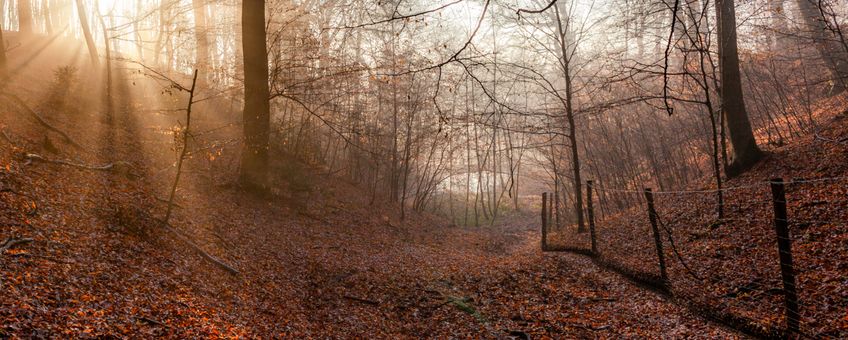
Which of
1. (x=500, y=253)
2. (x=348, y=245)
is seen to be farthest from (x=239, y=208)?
(x=500, y=253)

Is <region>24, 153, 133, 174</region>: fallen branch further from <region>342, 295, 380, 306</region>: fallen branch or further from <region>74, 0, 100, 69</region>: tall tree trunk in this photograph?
<region>74, 0, 100, 69</region>: tall tree trunk

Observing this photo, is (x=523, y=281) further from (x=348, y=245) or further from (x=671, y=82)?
(x=671, y=82)

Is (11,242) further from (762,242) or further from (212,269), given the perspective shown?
(762,242)

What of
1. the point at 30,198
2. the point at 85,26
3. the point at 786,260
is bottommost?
the point at 786,260

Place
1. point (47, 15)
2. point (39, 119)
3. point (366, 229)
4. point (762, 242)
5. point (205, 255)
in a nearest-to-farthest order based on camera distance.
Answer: point (205, 255) < point (762, 242) < point (39, 119) < point (366, 229) < point (47, 15)

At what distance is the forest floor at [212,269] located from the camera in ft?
13.9

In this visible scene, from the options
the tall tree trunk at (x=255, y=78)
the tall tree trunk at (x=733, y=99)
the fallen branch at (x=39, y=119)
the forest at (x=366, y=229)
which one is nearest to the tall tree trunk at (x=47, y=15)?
the forest at (x=366, y=229)

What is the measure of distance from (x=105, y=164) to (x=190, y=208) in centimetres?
169

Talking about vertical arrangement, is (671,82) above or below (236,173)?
above

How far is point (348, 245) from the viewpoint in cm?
1023

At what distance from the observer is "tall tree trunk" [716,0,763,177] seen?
9.56 metres

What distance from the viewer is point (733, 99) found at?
979 cm

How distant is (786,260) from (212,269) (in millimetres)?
7093

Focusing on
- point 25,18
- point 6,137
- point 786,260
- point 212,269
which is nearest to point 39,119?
point 6,137
